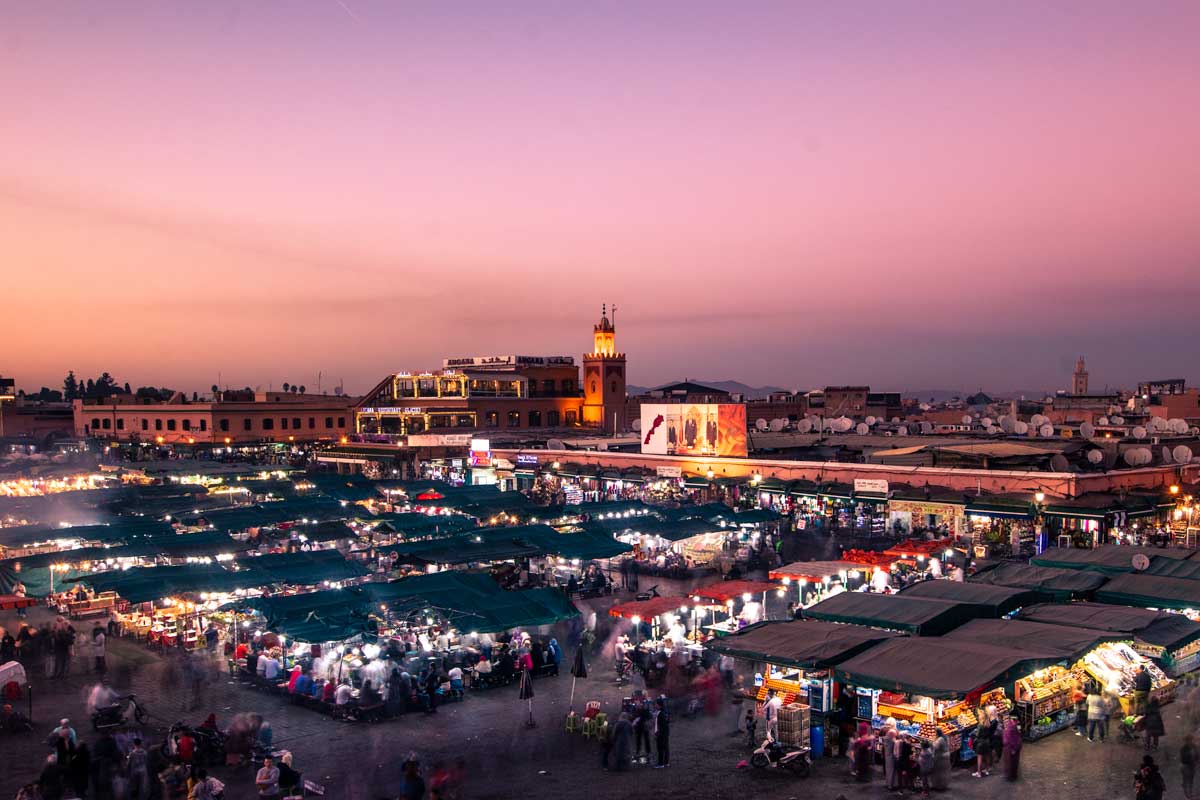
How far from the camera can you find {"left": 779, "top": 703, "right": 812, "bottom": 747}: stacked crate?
12.7m

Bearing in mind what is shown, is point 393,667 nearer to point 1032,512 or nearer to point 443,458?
point 1032,512

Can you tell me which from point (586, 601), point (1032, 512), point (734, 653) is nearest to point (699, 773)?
point (734, 653)

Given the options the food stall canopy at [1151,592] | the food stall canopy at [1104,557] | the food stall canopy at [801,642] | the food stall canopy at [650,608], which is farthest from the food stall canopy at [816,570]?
the food stall canopy at [801,642]

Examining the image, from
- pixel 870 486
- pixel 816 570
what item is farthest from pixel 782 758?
pixel 870 486

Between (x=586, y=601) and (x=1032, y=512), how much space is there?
46.5 feet

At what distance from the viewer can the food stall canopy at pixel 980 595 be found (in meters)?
15.9

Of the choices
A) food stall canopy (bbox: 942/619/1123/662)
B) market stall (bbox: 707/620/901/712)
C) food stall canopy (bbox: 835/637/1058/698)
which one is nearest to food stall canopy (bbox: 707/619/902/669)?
market stall (bbox: 707/620/901/712)

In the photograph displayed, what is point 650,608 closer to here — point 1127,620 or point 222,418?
point 1127,620

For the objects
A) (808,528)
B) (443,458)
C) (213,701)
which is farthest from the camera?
(443,458)

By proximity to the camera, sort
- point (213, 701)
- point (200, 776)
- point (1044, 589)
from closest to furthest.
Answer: point (200, 776)
point (213, 701)
point (1044, 589)

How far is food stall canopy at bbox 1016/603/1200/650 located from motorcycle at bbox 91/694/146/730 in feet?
45.3

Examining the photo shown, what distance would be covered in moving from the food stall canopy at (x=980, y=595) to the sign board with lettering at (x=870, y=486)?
16228 mm

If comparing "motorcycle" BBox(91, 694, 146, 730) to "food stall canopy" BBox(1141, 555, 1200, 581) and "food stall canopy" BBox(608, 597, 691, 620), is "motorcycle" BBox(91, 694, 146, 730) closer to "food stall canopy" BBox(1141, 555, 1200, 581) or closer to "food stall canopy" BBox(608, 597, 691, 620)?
"food stall canopy" BBox(608, 597, 691, 620)

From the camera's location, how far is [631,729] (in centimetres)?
1291
